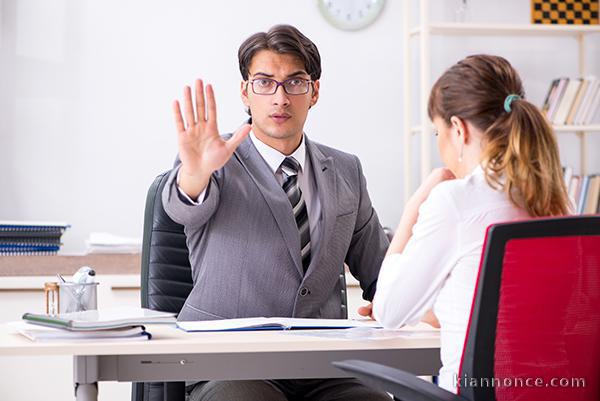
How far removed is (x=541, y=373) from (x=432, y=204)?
1.15ft

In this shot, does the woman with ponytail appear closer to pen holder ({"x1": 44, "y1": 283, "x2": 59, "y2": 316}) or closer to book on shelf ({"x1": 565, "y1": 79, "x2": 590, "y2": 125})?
pen holder ({"x1": 44, "y1": 283, "x2": 59, "y2": 316})

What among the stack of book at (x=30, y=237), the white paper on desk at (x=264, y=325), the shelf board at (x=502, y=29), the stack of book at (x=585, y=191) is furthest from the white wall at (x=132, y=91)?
the white paper on desk at (x=264, y=325)

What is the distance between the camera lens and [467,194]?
1615mm

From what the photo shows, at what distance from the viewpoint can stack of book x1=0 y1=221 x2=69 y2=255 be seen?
3590 mm

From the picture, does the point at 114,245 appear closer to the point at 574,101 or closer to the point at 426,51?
the point at 426,51

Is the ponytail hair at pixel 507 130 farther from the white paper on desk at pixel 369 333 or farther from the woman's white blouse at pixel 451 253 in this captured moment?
the white paper on desk at pixel 369 333

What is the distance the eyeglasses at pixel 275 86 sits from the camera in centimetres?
241

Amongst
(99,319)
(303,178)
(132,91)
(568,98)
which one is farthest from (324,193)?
(568,98)

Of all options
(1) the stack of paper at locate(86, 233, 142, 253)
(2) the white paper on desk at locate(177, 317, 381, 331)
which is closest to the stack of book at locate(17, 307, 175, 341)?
(2) the white paper on desk at locate(177, 317, 381, 331)

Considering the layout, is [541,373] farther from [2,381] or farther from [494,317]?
[2,381]

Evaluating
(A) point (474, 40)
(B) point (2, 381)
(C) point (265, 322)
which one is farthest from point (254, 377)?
(A) point (474, 40)

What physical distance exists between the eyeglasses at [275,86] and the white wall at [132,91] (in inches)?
67.0

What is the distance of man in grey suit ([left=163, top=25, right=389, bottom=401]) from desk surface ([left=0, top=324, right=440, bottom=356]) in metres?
0.25

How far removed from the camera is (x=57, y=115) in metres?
3.99
